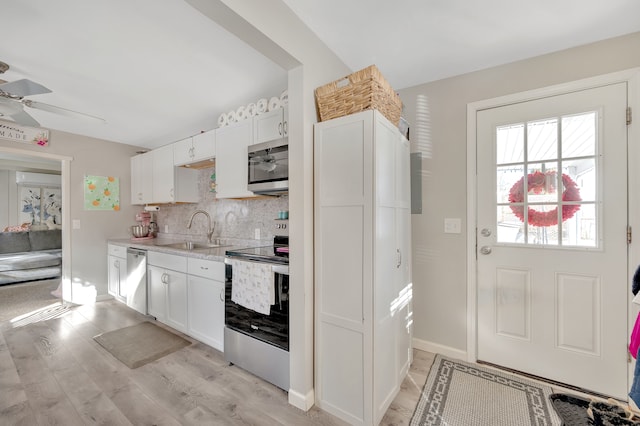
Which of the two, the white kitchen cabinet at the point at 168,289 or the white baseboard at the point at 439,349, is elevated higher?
the white kitchen cabinet at the point at 168,289

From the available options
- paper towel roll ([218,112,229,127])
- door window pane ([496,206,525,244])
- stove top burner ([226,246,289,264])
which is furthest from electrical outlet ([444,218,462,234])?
paper towel roll ([218,112,229,127])

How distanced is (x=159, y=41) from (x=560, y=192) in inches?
117

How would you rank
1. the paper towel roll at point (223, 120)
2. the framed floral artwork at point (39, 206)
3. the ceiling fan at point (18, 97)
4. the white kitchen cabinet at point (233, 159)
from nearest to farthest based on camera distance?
1. the ceiling fan at point (18, 97)
2. the white kitchen cabinet at point (233, 159)
3. the paper towel roll at point (223, 120)
4. the framed floral artwork at point (39, 206)

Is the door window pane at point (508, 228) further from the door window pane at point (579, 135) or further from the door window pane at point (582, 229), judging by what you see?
the door window pane at point (579, 135)

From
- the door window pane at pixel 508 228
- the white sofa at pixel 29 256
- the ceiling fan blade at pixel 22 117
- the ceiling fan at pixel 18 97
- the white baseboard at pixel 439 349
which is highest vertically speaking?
the ceiling fan at pixel 18 97

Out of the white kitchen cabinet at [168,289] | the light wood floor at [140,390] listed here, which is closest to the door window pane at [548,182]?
the light wood floor at [140,390]

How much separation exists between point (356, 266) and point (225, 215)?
233 cm

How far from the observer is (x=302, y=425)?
5.00 ft

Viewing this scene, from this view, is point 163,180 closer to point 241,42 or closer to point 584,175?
point 241,42

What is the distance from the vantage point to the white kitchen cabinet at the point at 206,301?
7.40 ft

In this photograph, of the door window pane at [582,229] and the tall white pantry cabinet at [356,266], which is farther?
the door window pane at [582,229]

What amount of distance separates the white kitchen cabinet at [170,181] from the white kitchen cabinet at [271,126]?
5.42 ft

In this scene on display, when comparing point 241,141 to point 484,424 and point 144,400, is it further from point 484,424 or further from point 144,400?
point 484,424

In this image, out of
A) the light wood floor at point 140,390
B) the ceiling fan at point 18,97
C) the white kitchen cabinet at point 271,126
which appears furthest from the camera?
the white kitchen cabinet at point 271,126
